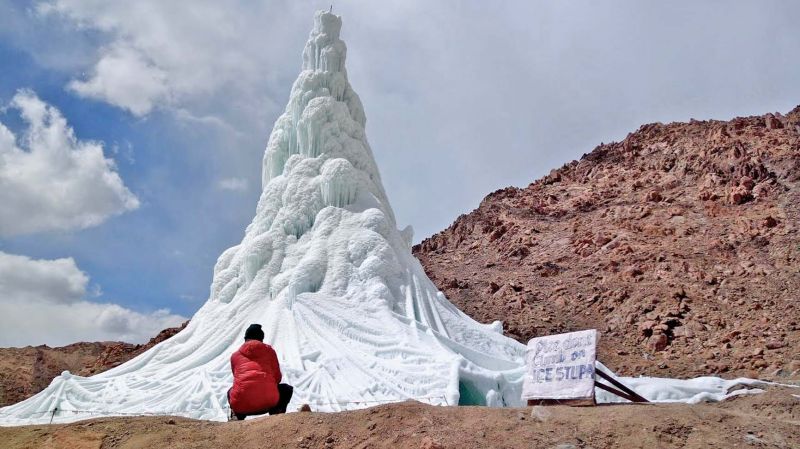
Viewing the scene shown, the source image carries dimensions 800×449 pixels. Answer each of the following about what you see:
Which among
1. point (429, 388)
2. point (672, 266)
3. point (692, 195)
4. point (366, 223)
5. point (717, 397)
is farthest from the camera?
point (692, 195)

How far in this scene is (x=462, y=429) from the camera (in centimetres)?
650

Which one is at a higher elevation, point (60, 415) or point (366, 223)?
point (366, 223)

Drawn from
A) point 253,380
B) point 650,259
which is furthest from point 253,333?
point 650,259

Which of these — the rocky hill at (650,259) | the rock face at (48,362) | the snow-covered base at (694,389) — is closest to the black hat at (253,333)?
the snow-covered base at (694,389)

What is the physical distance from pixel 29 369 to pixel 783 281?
85.9ft

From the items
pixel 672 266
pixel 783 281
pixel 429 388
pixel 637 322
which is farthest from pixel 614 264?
pixel 429 388

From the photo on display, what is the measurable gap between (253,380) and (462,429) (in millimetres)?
2326

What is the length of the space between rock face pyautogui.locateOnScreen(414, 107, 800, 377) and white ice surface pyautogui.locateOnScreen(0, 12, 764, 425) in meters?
9.43

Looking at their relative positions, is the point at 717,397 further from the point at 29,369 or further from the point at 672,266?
the point at 29,369

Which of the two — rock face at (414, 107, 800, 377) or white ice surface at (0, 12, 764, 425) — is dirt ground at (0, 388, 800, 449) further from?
rock face at (414, 107, 800, 377)

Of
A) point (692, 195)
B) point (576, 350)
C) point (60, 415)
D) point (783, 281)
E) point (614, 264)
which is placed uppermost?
point (692, 195)

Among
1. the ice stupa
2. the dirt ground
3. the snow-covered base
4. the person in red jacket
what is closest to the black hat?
the person in red jacket

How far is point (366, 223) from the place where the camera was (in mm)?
14984

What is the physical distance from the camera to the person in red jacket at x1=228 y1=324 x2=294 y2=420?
24.5 ft
